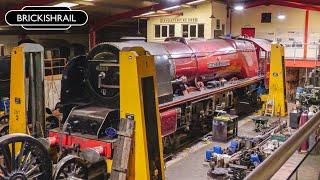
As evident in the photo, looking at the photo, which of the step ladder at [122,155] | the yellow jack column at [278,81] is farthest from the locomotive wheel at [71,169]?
the yellow jack column at [278,81]

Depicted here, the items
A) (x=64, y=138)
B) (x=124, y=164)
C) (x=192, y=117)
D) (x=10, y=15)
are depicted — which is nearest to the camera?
(x=124, y=164)

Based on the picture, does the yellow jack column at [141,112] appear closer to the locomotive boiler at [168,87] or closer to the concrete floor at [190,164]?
the locomotive boiler at [168,87]

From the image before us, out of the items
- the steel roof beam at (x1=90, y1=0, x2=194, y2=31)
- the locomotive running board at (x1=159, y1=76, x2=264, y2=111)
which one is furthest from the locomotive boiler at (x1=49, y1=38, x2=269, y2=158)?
the steel roof beam at (x1=90, y1=0, x2=194, y2=31)

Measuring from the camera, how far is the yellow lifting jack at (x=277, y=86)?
456 inches

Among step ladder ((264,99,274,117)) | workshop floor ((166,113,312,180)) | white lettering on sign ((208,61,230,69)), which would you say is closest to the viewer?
workshop floor ((166,113,312,180))

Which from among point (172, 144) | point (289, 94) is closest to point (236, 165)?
point (172, 144)

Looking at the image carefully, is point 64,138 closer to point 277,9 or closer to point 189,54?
point 189,54

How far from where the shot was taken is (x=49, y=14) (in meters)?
9.20

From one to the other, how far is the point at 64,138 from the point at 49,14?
4.01m

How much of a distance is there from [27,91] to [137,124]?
236 cm

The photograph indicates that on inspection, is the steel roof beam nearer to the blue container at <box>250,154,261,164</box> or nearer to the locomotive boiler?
the locomotive boiler

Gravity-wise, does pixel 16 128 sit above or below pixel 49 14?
below

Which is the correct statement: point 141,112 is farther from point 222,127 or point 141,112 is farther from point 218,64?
point 218,64

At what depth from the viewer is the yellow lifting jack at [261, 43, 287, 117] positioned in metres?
11.6
